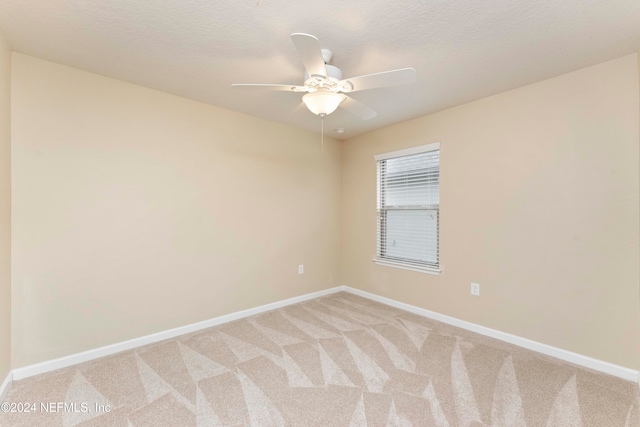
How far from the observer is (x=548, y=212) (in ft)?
7.74

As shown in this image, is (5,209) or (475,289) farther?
(475,289)

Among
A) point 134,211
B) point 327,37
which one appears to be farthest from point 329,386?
point 327,37

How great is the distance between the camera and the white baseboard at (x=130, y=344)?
205cm

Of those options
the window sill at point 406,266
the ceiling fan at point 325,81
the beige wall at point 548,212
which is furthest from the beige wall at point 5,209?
the beige wall at point 548,212

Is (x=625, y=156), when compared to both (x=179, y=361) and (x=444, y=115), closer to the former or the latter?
(x=444, y=115)

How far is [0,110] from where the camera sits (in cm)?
177

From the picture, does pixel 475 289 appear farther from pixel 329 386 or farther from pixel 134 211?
pixel 134 211

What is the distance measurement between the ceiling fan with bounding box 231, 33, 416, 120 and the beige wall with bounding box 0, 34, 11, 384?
61.0 inches

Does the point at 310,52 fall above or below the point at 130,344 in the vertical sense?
above

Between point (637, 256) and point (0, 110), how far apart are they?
4.39 m

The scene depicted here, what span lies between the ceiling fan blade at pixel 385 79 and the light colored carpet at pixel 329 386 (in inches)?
76.6

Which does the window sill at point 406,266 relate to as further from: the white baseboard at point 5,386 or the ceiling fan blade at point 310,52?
the white baseboard at point 5,386

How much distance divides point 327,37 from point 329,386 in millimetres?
2306

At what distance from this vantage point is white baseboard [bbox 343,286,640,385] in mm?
2025
